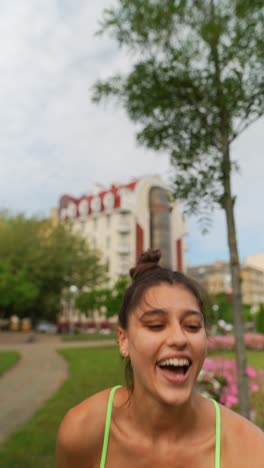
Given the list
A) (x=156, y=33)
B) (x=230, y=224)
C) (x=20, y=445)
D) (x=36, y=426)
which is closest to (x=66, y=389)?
(x=36, y=426)

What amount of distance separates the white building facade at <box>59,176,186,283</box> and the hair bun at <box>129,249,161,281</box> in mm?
54473

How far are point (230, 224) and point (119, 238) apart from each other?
5664 cm

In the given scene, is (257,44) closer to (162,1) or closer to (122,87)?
(162,1)

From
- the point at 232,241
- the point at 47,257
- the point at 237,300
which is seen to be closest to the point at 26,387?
the point at 237,300

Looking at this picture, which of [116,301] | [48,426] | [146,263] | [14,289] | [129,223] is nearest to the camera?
[146,263]

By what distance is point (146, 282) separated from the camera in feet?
5.61

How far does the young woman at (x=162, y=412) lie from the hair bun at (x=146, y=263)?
10 centimetres

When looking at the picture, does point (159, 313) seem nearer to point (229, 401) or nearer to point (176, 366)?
point (176, 366)

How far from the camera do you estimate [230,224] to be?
468 centimetres

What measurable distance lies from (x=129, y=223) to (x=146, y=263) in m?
58.9

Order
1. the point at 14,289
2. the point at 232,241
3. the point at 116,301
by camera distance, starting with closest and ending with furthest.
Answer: the point at 232,241, the point at 116,301, the point at 14,289

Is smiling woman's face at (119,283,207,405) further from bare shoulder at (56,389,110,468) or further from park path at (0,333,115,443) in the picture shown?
park path at (0,333,115,443)

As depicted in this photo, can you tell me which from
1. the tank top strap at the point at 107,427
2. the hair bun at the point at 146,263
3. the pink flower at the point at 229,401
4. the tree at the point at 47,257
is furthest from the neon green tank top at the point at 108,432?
the tree at the point at 47,257

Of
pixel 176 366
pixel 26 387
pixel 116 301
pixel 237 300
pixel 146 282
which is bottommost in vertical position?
pixel 26 387
